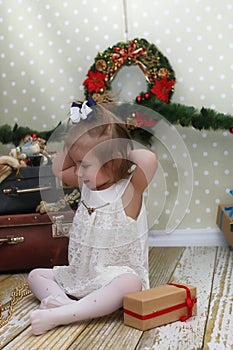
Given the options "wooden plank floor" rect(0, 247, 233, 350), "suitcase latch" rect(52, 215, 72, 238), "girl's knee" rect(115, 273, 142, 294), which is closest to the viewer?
"wooden plank floor" rect(0, 247, 233, 350)

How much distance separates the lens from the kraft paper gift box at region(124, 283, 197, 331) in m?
1.12

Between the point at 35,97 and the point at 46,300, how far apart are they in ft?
3.55

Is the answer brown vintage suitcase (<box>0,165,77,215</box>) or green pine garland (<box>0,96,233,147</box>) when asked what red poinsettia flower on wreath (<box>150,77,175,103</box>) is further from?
Answer: brown vintage suitcase (<box>0,165,77,215</box>)

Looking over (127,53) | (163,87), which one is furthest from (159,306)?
(127,53)

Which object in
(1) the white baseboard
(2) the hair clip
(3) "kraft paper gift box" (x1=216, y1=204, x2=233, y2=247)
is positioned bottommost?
(1) the white baseboard

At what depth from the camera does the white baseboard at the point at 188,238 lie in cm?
199

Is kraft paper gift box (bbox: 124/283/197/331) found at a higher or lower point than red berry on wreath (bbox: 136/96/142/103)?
lower

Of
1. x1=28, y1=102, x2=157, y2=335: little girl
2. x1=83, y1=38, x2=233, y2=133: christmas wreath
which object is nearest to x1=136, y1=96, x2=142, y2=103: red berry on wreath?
x1=83, y1=38, x2=233, y2=133: christmas wreath

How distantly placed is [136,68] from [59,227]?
74 cm

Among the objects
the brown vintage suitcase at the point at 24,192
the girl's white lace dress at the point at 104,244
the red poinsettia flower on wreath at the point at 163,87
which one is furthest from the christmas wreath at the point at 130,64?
the girl's white lace dress at the point at 104,244

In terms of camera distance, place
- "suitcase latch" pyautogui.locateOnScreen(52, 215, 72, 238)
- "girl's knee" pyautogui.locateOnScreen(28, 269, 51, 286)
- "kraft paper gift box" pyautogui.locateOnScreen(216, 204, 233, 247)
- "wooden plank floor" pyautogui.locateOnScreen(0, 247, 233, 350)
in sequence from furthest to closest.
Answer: "kraft paper gift box" pyautogui.locateOnScreen(216, 204, 233, 247) → "suitcase latch" pyautogui.locateOnScreen(52, 215, 72, 238) → "girl's knee" pyautogui.locateOnScreen(28, 269, 51, 286) → "wooden plank floor" pyautogui.locateOnScreen(0, 247, 233, 350)

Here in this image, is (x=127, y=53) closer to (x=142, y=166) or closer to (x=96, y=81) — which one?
(x=96, y=81)

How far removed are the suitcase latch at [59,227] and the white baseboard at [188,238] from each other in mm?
522

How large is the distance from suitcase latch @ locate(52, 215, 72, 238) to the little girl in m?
0.24
